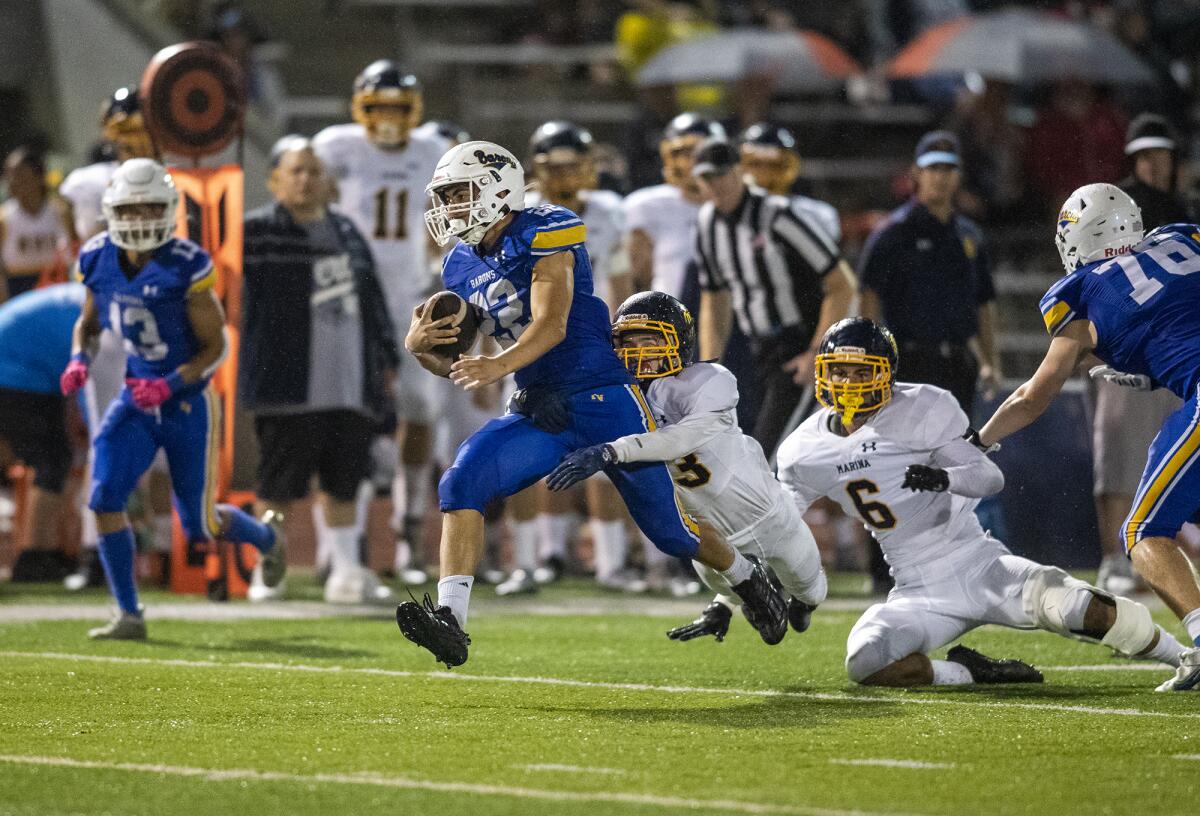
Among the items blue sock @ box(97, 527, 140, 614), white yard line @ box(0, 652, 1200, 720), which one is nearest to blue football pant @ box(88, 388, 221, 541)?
blue sock @ box(97, 527, 140, 614)

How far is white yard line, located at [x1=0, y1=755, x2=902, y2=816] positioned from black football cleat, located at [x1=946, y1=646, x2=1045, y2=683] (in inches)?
101

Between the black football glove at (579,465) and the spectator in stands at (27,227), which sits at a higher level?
the spectator in stands at (27,227)

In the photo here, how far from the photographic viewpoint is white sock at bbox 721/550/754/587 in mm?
7125

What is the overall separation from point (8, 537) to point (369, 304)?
426 cm

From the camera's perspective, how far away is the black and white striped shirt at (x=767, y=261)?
1009 cm

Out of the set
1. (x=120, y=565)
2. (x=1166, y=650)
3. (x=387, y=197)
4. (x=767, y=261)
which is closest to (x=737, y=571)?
(x=1166, y=650)

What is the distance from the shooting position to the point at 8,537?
13930 mm

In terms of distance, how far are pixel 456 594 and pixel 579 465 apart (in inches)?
21.4

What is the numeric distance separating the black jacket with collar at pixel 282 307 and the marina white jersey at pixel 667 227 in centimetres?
162

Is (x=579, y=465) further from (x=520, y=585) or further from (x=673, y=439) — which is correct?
(x=520, y=585)

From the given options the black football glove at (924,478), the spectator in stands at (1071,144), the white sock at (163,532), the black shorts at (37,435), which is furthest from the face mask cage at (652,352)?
the spectator in stands at (1071,144)

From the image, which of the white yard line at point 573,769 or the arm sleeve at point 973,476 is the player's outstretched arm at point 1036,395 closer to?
the arm sleeve at point 973,476

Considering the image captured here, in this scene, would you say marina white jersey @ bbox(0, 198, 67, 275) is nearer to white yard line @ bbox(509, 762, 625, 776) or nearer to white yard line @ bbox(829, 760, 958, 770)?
white yard line @ bbox(509, 762, 625, 776)

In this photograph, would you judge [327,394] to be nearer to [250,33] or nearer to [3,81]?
[250,33]
